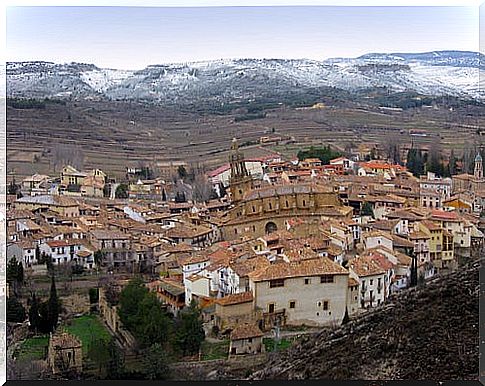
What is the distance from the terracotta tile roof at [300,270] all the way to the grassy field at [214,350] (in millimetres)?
437

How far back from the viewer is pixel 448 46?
4949mm

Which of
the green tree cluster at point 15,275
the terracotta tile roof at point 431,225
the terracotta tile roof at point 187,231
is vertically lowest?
the green tree cluster at point 15,275

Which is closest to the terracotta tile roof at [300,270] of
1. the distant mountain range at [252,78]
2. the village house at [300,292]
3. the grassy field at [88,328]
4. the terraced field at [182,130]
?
the village house at [300,292]

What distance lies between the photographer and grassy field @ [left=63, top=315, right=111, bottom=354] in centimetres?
493

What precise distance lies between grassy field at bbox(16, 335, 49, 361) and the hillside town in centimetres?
6

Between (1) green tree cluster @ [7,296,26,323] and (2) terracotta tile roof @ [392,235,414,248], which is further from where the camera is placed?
(2) terracotta tile roof @ [392,235,414,248]

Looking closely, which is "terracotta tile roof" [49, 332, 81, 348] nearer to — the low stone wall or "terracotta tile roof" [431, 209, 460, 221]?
the low stone wall

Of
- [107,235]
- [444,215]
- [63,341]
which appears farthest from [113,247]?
[444,215]

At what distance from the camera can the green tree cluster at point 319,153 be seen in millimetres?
5051

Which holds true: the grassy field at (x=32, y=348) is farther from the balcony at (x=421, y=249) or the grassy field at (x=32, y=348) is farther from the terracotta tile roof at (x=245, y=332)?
the balcony at (x=421, y=249)

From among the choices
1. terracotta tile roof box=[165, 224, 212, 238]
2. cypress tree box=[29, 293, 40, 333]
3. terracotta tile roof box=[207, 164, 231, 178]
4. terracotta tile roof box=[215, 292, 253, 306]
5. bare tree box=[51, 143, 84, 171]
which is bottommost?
cypress tree box=[29, 293, 40, 333]

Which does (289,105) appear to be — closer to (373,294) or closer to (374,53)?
(374,53)

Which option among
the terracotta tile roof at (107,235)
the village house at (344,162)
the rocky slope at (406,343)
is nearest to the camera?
the rocky slope at (406,343)

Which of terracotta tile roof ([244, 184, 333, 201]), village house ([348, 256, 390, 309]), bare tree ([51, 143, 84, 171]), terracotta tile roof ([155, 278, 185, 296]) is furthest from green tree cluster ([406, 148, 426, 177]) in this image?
bare tree ([51, 143, 84, 171])
